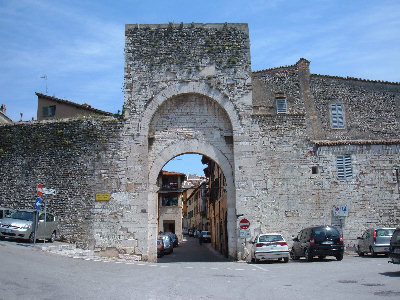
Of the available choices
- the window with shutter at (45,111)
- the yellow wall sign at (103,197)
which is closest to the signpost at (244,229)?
the yellow wall sign at (103,197)

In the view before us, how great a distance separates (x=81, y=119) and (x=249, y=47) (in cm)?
817

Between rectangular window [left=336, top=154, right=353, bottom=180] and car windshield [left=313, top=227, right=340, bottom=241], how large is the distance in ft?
10.6

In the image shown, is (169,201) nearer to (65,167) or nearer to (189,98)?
(65,167)

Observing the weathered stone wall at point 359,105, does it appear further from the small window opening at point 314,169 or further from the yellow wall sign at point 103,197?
the yellow wall sign at point 103,197

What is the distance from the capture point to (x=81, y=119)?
60.3 feet

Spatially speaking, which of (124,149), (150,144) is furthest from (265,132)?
(124,149)

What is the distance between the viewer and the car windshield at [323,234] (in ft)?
52.0

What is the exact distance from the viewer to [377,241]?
54.4 feet

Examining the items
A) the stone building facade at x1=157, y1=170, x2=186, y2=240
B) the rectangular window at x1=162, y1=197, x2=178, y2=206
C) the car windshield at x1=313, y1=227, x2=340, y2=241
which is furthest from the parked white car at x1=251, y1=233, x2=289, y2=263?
the rectangular window at x1=162, y1=197, x2=178, y2=206

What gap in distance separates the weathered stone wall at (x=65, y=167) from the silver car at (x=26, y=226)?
359 millimetres

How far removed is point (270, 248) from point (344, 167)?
5480mm

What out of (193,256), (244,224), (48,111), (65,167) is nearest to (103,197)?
(65,167)

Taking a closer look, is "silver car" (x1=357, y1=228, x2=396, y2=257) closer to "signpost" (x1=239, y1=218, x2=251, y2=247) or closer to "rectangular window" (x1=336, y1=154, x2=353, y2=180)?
"rectangular window" (x1=336, y1=154, x2=353, y2=180)

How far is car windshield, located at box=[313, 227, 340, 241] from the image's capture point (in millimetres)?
15852
